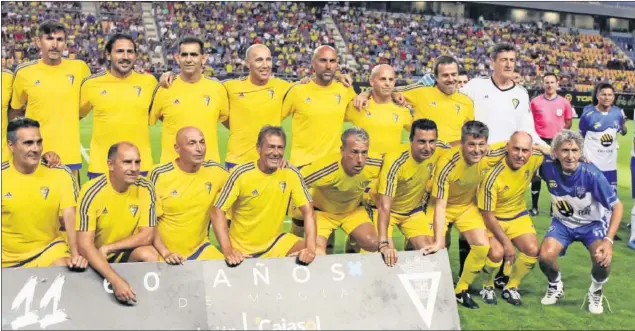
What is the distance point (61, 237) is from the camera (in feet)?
17.3

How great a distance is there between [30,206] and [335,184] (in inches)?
96.1

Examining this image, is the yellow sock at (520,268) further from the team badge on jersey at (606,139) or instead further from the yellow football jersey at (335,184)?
the team badge on jersey at (606,139)

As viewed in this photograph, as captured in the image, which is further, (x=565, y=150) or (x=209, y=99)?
(x=209, y=99)

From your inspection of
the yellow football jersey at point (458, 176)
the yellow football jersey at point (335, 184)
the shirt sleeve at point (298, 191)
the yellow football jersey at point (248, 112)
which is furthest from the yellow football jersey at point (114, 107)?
the yellow football jersey at point (458, 176)

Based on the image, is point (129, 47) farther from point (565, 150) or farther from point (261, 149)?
point (565, 150)

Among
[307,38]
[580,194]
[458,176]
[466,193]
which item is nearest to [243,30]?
[307,38]

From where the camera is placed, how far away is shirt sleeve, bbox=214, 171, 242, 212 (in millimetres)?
5215

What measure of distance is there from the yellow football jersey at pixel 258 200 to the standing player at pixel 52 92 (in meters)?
1.96

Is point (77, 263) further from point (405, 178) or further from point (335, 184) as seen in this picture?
point (405, 178)

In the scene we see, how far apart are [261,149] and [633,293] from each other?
369cm

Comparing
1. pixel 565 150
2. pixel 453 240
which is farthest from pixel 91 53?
pixel 565 150

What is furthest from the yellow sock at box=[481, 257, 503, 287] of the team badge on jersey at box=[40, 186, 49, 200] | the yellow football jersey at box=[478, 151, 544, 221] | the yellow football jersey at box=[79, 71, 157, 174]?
the team badge on jersey at box=[40, 186, 49, 200]

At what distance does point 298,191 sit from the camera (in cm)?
541

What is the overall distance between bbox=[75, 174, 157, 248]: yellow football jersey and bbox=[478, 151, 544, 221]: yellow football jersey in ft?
9.18
